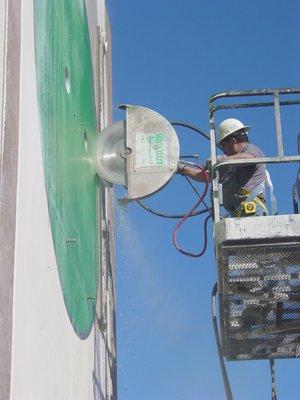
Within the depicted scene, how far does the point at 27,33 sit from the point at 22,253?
1.62m

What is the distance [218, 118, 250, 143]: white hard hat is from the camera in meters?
9.68

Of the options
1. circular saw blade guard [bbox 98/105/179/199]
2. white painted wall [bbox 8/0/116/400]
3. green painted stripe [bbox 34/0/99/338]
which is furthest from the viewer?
circular saw blade guard [bbox 98/105/179/199]

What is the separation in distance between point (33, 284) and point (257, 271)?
3.89 metres

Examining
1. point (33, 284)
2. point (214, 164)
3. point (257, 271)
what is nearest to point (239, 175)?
point (214, 164)

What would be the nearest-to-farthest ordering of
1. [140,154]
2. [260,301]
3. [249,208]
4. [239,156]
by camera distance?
1. [249,208]
2. [239,156]
3. [260,301]
4. [140,154]

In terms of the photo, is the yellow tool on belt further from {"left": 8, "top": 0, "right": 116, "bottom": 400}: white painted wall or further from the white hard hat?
{"left": 8, "top": 0, "right": 116, "bottom": 400}: white painted wall

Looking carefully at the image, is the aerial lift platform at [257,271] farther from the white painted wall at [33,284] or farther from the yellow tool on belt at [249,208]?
the white painted wall at [33,284]

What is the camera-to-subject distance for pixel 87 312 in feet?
29.4

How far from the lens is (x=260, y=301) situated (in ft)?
30.9

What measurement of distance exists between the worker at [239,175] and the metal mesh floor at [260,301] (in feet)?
1.71

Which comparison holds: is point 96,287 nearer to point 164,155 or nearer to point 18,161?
point 164,155

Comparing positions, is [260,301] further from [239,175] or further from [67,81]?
[67,81]

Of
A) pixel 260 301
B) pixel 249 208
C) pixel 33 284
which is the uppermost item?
pixel 249 208

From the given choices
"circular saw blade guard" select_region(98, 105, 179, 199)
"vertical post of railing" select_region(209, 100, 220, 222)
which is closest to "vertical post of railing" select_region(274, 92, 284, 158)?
"vertical post of railing" select_region(209, 100, 220, 222)
